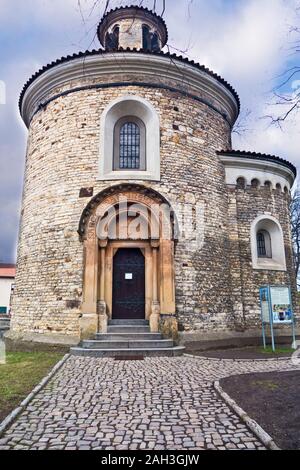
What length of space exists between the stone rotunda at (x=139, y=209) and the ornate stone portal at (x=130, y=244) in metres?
0.03

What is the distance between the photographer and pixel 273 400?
14.6 feet

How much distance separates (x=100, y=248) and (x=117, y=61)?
6.09 metres

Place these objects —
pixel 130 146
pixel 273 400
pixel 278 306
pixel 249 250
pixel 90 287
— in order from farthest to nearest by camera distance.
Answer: pixel 249 250, pixel 130 146, pixel 278 306, pixel 90 287, pixel 273 400

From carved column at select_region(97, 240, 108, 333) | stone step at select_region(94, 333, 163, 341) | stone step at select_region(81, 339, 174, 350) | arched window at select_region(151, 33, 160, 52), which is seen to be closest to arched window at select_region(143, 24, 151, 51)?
arched window at select_region(151, 33, 160, 52)

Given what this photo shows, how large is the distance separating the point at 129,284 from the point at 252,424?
665 centimetres

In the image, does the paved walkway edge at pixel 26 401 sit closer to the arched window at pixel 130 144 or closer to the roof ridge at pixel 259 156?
the arched window at pixel 130 144

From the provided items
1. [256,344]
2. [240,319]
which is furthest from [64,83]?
[256,344]

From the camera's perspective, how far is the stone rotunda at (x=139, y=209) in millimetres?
9641

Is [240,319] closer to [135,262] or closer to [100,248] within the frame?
[135,262]

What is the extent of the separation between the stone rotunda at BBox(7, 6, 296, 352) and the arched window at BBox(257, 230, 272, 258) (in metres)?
0.06

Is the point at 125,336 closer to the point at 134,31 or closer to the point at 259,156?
the point at 259,156

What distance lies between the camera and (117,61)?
1066 centimetres

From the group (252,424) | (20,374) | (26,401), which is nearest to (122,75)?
(20,374)

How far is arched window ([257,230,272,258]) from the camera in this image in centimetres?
1254
